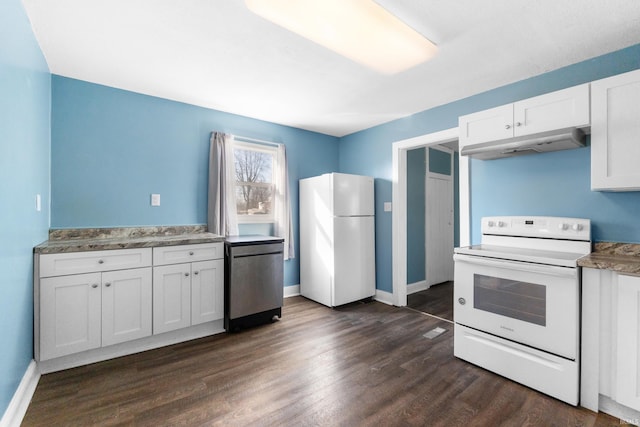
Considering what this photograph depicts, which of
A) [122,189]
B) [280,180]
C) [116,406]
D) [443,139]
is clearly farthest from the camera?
[280,180]

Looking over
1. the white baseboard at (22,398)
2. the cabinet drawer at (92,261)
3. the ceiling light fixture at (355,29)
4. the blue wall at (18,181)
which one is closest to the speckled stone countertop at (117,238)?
the cabinet drawer at (92,261)

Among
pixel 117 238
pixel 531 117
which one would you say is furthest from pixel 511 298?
pixel 117 238

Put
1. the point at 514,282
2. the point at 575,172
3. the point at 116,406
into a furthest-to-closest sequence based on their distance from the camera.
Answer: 1. the point at 575,172
2. the point at 514,282
3. the point at 116,406

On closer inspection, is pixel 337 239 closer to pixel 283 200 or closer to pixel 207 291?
pixel 283 200

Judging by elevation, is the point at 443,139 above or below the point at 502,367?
above

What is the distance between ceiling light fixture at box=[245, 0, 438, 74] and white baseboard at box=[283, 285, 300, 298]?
300 cm

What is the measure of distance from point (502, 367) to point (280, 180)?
3082mm

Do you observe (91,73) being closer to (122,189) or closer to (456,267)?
(122,189)

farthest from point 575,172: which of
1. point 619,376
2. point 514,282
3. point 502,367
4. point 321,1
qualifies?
point 321,1

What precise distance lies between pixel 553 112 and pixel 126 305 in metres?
3.68

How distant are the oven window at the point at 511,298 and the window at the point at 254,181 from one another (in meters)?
2.64

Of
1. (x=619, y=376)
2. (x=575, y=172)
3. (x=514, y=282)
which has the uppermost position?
(x=575, y=172)

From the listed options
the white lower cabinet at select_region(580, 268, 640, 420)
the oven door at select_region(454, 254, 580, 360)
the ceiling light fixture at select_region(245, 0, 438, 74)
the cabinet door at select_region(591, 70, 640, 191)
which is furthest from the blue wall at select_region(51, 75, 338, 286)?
the white lower cabinet at select_region(580, 268, 640, 420)

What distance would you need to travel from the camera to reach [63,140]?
2650 mm
